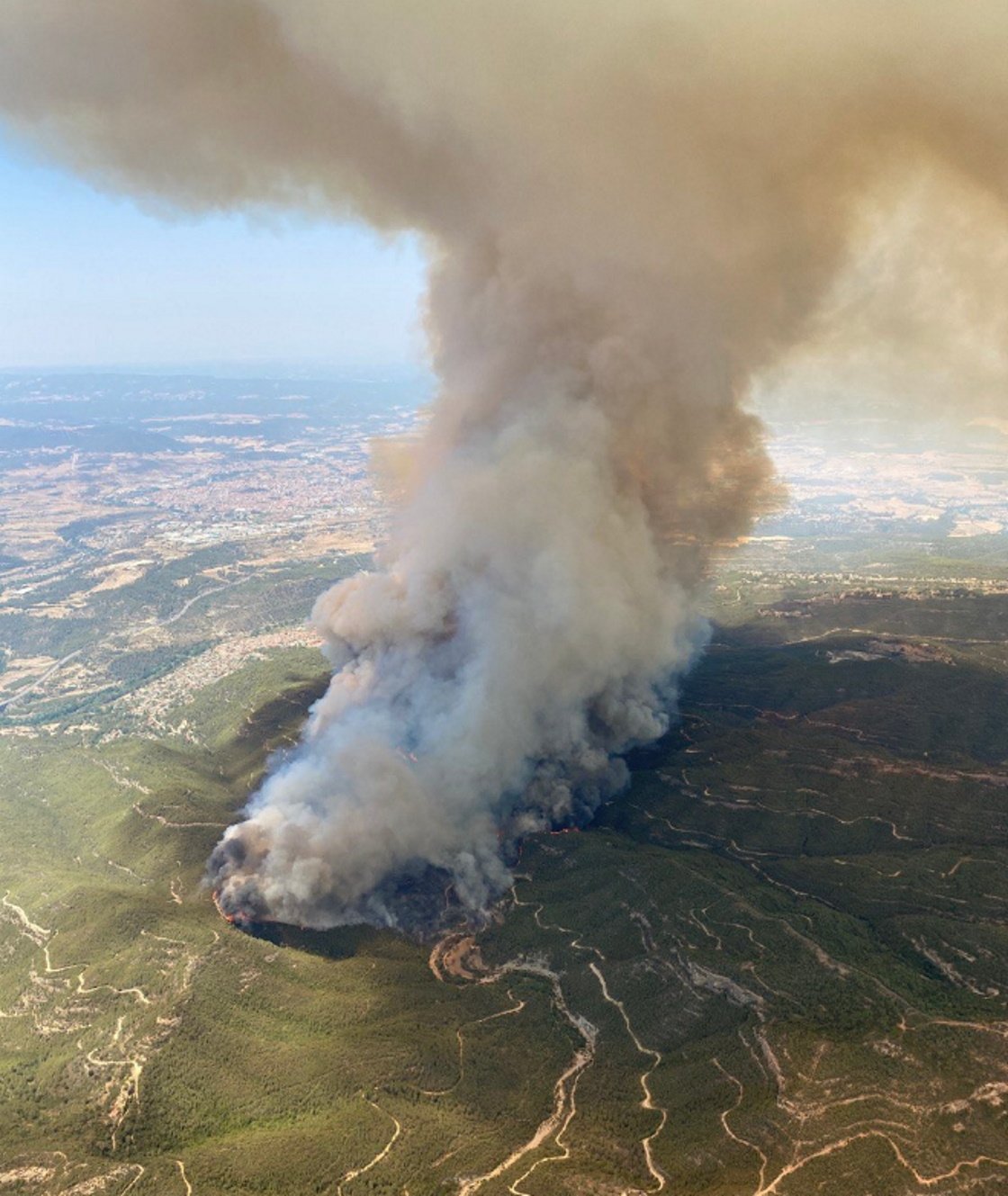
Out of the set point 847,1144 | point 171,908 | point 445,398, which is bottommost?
point 171,908

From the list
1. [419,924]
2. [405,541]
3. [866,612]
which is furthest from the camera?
[866,612]

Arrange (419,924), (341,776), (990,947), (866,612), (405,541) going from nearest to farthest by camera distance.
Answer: (990,947) < (419,924) < (341,776) < (405,541) < (866,612)

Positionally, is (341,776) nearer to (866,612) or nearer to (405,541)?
(405,541)

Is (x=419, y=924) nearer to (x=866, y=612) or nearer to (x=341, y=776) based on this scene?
(x=341, y=776)

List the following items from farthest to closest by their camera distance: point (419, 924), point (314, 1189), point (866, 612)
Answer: point (866, 612) < point (419, 924) < point (314, 1189)

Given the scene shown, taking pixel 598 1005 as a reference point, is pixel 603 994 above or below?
above

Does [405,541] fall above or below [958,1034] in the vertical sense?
above

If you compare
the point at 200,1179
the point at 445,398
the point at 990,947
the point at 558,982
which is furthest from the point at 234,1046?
the point at 445,398

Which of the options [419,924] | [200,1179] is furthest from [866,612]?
[200,1179]

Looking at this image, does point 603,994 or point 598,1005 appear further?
point 603,994

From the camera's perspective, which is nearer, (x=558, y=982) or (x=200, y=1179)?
(x=200, y=1179)
